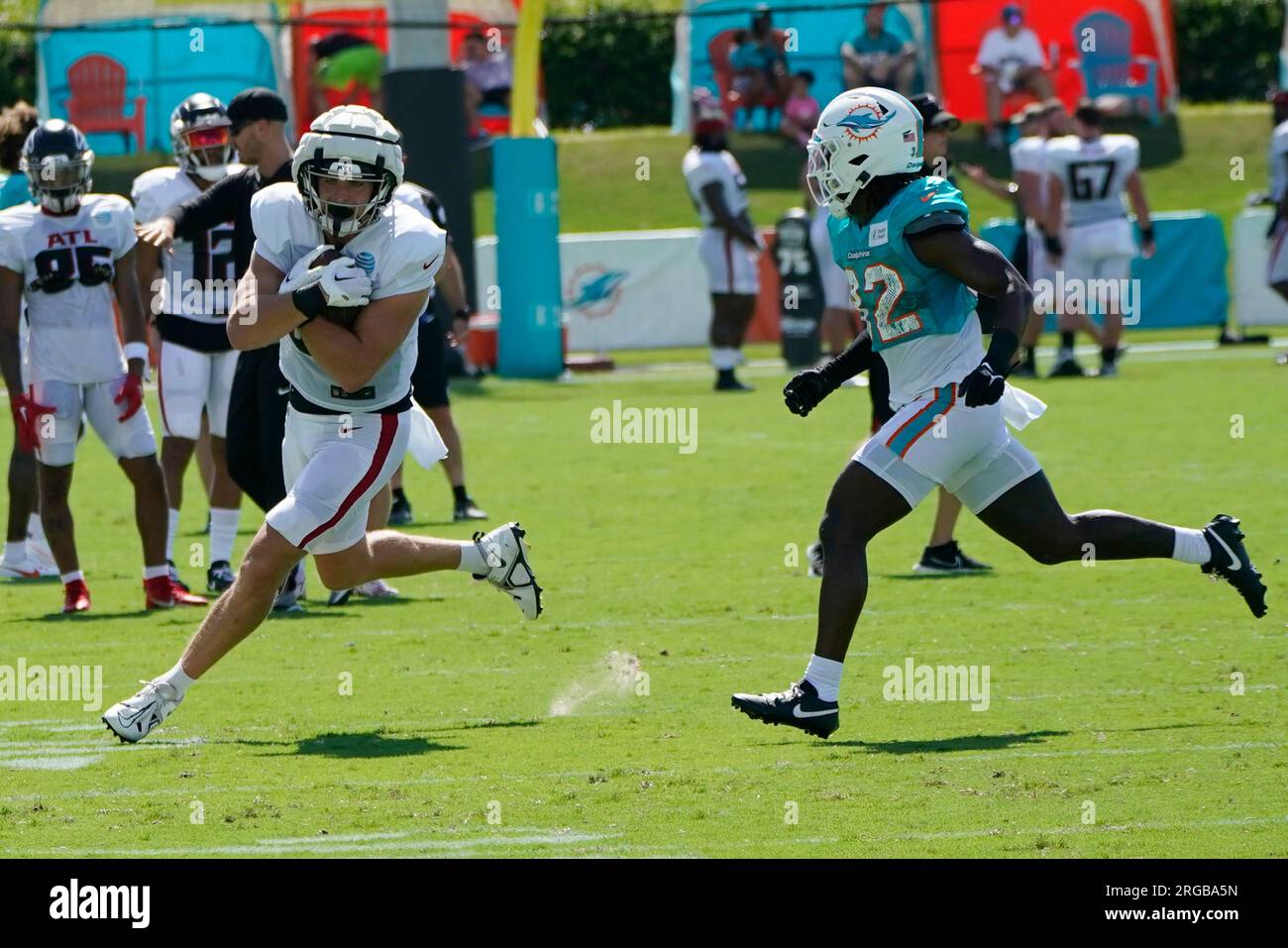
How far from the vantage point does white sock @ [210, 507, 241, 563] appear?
10.1m

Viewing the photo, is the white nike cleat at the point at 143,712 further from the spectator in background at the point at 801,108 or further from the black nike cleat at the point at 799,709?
the spectator in background at the point at 801,108

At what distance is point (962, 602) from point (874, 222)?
2784 millimetres

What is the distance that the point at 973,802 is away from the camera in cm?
579

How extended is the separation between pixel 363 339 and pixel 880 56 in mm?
22550

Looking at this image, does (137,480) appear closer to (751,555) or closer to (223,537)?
(223,537)

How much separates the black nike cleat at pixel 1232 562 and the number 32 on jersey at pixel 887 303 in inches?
52.3

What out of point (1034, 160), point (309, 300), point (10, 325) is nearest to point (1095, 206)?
point (1034, 160)

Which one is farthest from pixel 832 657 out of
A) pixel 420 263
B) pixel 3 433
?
pixel 3 433

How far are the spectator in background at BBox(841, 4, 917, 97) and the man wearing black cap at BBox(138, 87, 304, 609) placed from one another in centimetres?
1934

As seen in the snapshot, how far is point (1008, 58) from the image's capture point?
2900 cm

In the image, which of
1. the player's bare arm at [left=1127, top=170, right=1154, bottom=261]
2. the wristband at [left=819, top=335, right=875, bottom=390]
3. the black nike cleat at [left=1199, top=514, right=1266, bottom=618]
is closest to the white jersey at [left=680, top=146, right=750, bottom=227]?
the player's bare arm at [left=1127, top=170, right=1154, bottom=261]

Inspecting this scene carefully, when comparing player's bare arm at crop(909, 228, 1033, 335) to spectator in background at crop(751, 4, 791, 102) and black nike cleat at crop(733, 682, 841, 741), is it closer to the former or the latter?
black nike cleat at crop(733, 682, 841, 741)

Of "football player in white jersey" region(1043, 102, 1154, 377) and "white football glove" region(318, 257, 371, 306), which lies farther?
"football player in white jersey" region(1043, 102, 1154, 377)

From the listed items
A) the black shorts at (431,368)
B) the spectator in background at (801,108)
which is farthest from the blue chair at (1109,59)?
the black shorts at (431,368)
